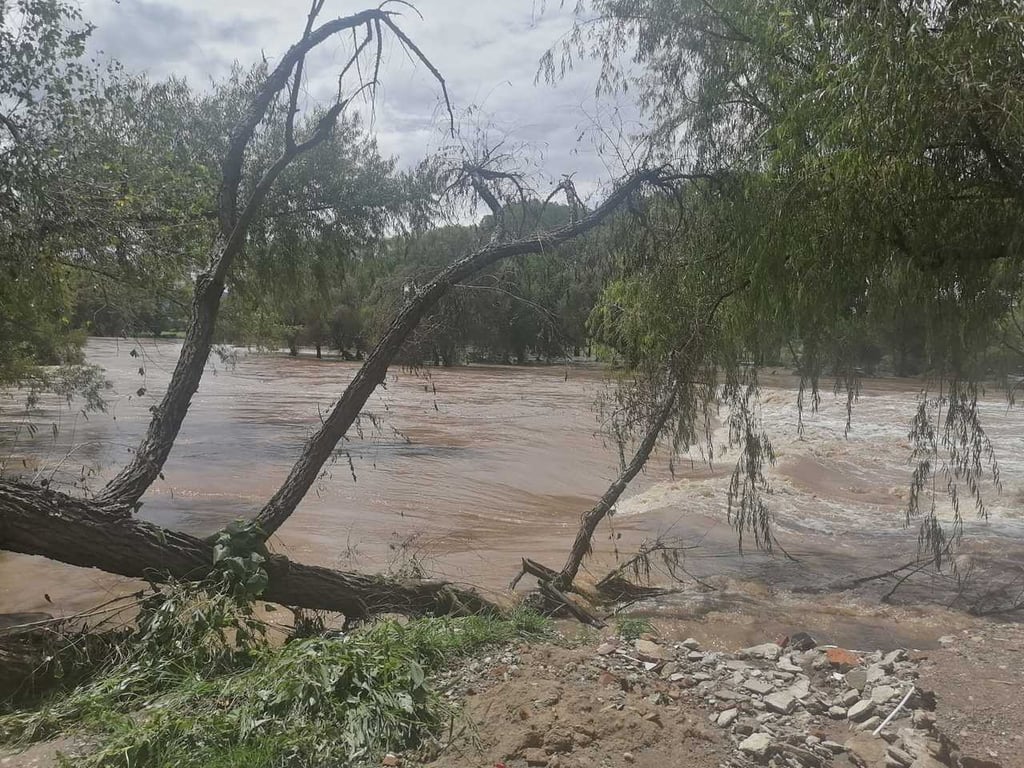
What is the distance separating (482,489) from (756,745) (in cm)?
1136

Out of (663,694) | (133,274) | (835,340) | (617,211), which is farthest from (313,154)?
(663,694)

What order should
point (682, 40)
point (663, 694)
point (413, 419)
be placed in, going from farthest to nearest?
point (413, 419) → point (682, 40) → point (663, 694)

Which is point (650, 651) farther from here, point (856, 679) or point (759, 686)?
point (856, 679)

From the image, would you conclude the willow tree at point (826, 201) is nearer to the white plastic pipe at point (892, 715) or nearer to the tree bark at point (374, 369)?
the tree bark at point (374, 369)

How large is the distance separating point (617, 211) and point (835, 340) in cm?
266

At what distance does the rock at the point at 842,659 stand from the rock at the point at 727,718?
1.39 meters

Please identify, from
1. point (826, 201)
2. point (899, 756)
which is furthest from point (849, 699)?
point (826, 201)

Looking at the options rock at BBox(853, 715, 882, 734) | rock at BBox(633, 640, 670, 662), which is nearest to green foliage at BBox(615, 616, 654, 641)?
rock at BBox(633, 640, 670, 662)

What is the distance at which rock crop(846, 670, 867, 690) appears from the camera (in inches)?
167

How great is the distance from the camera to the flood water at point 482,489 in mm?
9234

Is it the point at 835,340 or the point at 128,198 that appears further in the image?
the point at 835,340

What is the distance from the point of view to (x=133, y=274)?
7.36 m

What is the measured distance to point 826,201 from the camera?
483 cm

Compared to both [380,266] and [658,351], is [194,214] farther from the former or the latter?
[658,351]
